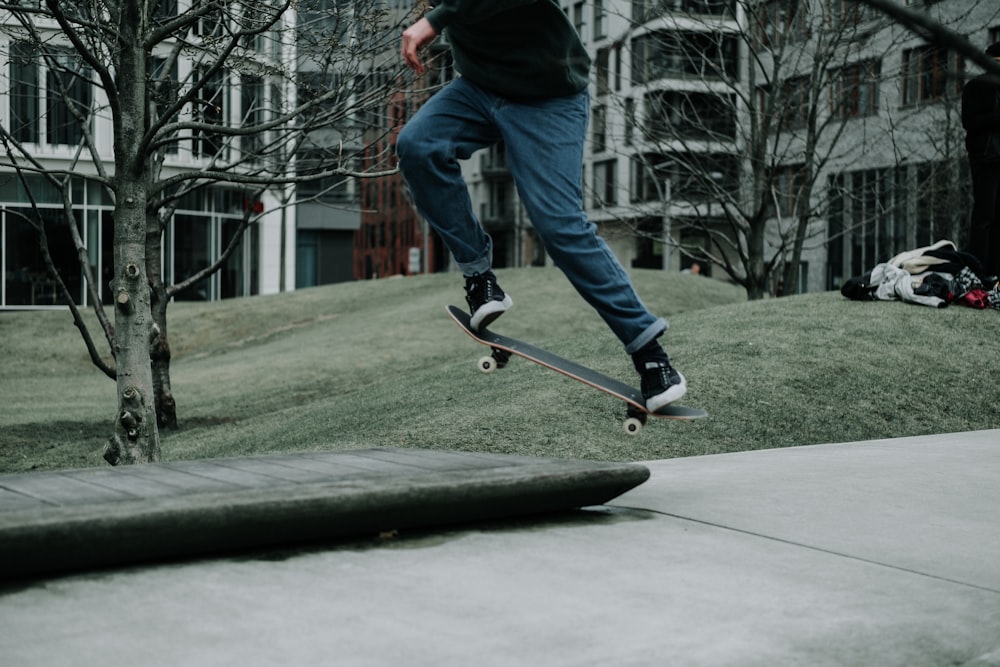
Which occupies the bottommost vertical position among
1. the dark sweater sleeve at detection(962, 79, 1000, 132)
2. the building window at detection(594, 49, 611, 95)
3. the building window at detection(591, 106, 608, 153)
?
the dark sweater sleeve at detection(962, 79, 1000, 132)

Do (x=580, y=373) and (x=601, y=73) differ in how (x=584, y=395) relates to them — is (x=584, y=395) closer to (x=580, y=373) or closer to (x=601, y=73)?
(x=580, y=373)

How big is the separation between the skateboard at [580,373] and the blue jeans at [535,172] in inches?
11.8

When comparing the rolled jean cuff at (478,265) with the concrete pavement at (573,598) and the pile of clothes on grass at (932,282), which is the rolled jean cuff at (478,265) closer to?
the concrete pavement at (573,598)

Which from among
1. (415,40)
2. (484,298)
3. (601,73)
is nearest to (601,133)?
(601,73)

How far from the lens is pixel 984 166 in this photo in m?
13.6

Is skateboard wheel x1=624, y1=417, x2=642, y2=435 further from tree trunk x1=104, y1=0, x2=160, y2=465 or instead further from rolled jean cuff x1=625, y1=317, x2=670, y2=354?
tree trunk x1=104, y1=0, x2=160, y2=465

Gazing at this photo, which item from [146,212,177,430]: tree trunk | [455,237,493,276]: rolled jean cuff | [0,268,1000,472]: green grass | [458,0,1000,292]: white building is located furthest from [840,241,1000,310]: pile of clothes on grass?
[455,237,493,276]: rolled jean cuff

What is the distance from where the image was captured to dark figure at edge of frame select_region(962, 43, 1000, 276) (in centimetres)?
1330

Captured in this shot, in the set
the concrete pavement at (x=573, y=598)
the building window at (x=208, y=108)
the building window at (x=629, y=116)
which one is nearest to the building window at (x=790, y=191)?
the building window at (x=629, y=116)

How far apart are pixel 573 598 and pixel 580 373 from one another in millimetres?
2516

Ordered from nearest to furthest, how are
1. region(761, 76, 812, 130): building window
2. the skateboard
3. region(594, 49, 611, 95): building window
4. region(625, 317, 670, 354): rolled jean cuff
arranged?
region(625, 317, 670, 354): rolled jean cuff < the skateboard < region(761, 76, 812, 130): building window < region(594, 49, 611, 95): building window

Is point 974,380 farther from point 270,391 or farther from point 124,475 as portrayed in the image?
point 270,391

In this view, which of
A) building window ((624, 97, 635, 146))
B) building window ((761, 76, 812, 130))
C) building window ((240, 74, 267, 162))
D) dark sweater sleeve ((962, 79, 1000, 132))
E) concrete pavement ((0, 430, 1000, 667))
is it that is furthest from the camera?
building window ((761, 76, 812, 130))

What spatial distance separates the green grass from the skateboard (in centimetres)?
223
